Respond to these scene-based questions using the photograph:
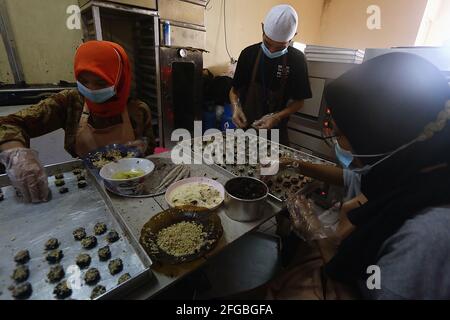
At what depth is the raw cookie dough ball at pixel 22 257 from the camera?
867 mm

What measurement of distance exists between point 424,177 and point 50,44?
385cm

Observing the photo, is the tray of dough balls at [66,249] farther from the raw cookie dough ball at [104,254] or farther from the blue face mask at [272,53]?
the blue face mask at [272,53]

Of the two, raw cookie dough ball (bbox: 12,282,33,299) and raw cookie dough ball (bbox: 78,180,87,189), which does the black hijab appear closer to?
raw cookie dough ball (bbox: 12,282,33,299)

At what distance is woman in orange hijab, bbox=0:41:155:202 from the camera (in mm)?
1204

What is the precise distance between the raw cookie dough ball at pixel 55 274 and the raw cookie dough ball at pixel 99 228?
190 mm

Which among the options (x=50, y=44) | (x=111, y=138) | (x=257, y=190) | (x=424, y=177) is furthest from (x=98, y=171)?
(x=50, y=44)

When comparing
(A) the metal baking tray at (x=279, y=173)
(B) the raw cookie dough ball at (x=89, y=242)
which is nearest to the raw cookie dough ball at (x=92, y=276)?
(B) the raw cookie dough ball at (x=89, y=242)

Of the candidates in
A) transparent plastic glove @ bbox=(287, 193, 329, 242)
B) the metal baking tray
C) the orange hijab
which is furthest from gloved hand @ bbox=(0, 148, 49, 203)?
transparent plastic glove @ bbox=(287, 193, 329, 242)

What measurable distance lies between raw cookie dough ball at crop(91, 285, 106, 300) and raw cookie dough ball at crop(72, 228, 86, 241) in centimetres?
29

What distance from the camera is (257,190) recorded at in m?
1.18

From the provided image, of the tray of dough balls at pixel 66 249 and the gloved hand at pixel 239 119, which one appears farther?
the gloved hand at pixel 239 119

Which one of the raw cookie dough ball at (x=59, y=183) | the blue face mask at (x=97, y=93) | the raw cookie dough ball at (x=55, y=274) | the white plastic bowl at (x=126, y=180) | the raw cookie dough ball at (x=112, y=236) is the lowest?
the raw cookie dough ball at (x=55, y=274)

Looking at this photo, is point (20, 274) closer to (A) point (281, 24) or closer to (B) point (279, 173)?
(B) point (279, 173)

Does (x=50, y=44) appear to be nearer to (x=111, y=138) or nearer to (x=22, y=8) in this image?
(x=22, y=8)
